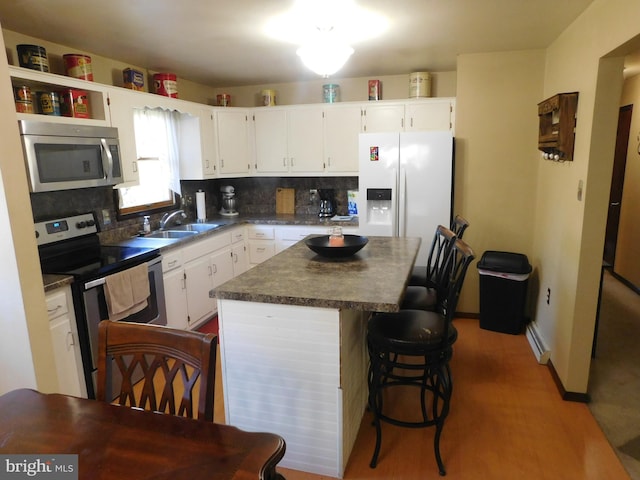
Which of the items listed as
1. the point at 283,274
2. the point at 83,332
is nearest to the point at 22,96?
the point at 83,332

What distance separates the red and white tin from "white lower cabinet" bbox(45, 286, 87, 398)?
2067 mm

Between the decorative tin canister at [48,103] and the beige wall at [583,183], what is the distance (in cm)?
316

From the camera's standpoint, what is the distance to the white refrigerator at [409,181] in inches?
142

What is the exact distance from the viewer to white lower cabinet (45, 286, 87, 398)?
2.22 metres

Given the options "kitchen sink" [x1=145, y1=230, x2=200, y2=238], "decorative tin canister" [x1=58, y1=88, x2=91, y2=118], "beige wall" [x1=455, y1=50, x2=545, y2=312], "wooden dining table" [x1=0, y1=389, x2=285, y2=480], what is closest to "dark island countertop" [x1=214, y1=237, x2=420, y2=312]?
"wooden dining table" [x1=0, y1=389, x2=285, y2=480]

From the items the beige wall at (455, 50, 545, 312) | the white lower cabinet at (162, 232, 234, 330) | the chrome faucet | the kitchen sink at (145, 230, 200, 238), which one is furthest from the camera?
the chrome faucet

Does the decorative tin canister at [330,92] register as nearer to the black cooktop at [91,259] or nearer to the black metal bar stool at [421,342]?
the black cooktop at [91,259]

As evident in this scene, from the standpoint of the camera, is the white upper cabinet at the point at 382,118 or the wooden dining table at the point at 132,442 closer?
the wooden dining table at the point at 132,442

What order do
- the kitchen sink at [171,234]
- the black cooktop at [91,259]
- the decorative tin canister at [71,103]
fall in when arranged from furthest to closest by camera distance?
the kitchen sink at [171,234]
the decorative tin canister at [71,103]
the black cooktop at [91,259]

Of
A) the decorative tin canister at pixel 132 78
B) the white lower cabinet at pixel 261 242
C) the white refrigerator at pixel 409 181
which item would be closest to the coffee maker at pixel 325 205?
the white lower cabinet at pixel 261 242

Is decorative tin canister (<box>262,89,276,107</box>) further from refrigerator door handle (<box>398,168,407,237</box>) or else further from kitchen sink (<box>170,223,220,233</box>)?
refrigerator door handle (<box>398,168,407,237</box>)

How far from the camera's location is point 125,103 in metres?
3.10

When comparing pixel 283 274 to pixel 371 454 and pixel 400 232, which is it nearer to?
pixel 371 454

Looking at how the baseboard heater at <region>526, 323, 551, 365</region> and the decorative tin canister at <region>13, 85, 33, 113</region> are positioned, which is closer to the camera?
the decorative tin canister at <region>13, 85, 33, 113</region>
